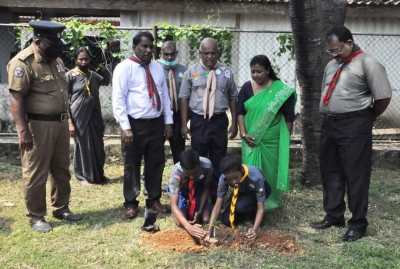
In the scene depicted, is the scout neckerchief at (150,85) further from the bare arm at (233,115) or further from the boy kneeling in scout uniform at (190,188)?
the bare arm at (233,115)

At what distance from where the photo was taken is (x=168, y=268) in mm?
3973

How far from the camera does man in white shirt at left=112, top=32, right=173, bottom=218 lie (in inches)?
194

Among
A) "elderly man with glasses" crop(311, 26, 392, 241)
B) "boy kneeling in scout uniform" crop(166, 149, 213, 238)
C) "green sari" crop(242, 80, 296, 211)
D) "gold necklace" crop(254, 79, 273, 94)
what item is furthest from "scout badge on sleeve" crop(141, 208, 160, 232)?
"elderly man with glasses" crop(311, 26, 392, 241)

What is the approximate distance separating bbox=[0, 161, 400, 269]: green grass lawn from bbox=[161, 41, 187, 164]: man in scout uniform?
79 cm

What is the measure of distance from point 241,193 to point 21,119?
7.23 feet

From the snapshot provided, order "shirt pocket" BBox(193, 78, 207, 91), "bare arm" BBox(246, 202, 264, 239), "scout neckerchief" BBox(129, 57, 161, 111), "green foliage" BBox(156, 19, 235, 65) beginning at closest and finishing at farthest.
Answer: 1. "bare arm" BBox(246, 202, 264, 239)
2. "scout neckerchief" BBox(129, 57, 161, 111)
3. "shirt pocket" BBox(193, 78, 207, 91)
4. "green foliage" BBox(156, 19, 235, 65)

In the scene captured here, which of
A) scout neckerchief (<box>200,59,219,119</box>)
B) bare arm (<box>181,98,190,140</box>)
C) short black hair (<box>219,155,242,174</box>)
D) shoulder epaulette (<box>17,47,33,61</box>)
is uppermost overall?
shoulder epaulette (<box>17,47,33,61</box>)

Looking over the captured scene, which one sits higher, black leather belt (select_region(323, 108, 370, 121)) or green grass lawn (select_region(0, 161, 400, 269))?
black leather belt (select_region(323, 108, 370, 121))

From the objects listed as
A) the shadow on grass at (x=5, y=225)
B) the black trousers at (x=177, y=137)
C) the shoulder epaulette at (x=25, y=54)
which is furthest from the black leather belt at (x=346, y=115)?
the shadow on grass at (x=5, y=225)

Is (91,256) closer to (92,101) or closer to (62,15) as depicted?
(92,101)

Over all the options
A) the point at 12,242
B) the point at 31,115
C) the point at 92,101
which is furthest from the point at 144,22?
the point at 12,242

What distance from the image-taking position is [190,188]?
189 inches

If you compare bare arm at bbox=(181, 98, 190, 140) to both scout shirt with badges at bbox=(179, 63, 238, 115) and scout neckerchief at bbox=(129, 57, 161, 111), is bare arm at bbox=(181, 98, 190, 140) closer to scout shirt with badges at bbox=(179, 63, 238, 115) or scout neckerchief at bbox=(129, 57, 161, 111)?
scout shirt with badges at bbox=(179, 63, 238, 115)

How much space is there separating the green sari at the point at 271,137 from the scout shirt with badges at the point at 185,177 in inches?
22.6
